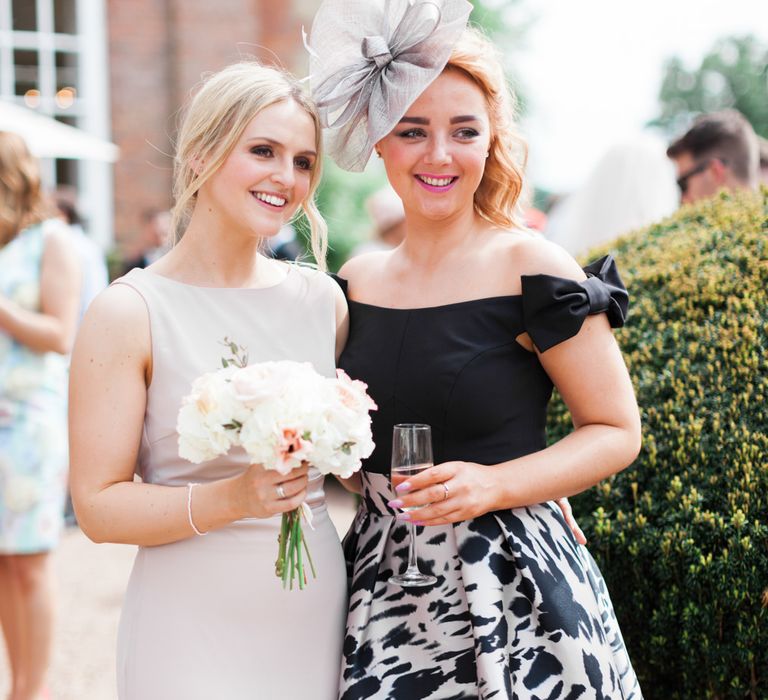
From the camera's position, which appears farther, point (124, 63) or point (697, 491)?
point (124, 63)

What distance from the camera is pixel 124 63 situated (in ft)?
38.0

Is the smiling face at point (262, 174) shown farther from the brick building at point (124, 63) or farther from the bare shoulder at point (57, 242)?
the brick building at point (124, 63)

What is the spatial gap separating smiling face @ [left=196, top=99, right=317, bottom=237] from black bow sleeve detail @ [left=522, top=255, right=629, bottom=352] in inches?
28.6

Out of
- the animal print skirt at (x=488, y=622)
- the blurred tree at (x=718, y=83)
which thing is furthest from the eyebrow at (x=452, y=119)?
the blurred tree at (x=718, y=83)

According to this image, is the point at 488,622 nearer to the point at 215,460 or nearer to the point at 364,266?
the point at 215,460

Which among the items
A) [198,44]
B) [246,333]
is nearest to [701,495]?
[246,333]

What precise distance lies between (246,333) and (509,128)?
3.43ft

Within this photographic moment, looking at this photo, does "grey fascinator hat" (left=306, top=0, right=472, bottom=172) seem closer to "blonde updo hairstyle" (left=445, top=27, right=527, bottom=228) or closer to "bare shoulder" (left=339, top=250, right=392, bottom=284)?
"blonde updo hairstyle" (left=445, top=27, right=527, bottom=228)

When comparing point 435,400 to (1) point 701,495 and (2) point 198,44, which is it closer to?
(1) point 701,495

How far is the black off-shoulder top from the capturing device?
2582 mm

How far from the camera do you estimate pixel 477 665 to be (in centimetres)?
245

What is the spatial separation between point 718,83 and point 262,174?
5775 centimetres

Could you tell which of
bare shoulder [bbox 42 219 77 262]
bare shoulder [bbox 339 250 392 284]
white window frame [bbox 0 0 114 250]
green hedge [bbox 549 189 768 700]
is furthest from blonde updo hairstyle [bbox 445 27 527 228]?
white window frame [bbox 0 0 114 250]

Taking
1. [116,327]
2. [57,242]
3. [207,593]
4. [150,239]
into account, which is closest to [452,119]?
[116,327]
